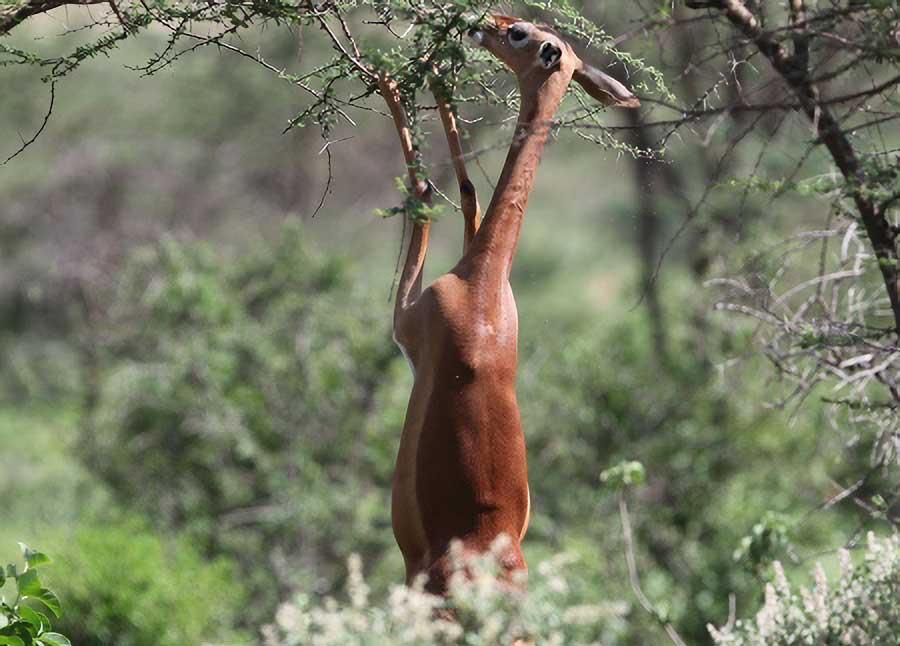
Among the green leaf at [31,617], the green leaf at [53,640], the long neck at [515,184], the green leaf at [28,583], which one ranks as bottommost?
the green leaf at [53,640]

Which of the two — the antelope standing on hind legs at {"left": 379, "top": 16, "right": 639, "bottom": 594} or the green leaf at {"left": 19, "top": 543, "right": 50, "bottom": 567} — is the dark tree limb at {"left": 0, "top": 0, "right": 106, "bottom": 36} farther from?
the green leaf at {"left": 19, "top": 543, "right": 50, "bottom": 567}

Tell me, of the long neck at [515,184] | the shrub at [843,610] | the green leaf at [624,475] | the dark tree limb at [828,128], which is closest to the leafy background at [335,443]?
the green leaf at [624,475]

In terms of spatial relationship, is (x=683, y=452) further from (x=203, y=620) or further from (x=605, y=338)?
(x=203, y=620)

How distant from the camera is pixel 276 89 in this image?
1049 inches

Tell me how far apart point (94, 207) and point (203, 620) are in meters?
15.5

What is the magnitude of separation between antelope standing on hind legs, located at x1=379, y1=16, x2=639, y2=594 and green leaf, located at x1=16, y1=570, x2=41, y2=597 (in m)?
1.19

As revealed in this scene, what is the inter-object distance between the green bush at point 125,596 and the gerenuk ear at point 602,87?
6.47 meters

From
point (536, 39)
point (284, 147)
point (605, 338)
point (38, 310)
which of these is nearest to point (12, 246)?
point (38, 310)

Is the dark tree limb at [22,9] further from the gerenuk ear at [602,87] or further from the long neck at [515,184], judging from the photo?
the gerenuk ear at [602,87]

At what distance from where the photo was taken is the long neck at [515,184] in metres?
4.28

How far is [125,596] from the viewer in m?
9.91

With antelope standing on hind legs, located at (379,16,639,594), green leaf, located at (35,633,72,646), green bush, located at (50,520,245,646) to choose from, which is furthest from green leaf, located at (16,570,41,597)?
green bush, located at (50,520,245,646)

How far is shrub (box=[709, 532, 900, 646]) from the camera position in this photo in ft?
16.1

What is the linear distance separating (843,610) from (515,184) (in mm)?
2055
